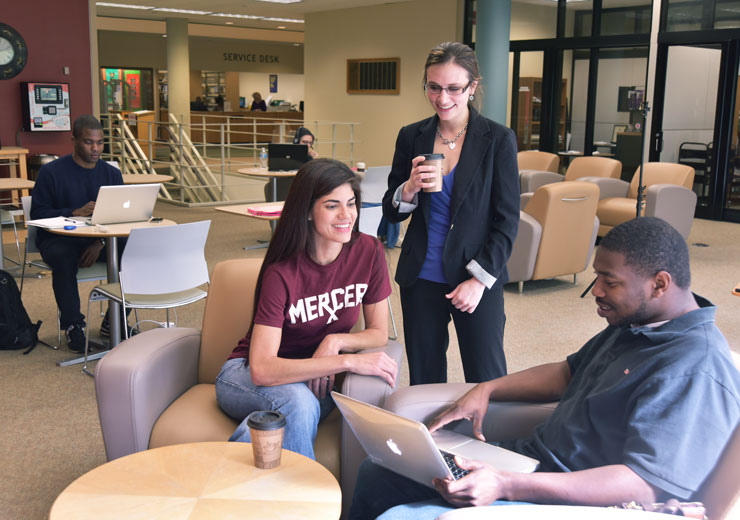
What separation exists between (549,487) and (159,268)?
110 inches

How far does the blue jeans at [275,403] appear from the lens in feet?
7.22

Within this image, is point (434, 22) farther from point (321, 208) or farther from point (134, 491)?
point (134, 491)

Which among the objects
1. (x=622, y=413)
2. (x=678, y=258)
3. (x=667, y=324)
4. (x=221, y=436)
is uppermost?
(x=678, y=258)

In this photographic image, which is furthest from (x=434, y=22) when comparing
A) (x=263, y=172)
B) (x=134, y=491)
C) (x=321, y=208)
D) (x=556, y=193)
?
(x=134, y=491)

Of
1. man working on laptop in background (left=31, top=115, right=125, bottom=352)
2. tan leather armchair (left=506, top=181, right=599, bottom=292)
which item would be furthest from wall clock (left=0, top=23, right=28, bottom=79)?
tan leather armchair (left=506, top=181, right=599, bottom=292)

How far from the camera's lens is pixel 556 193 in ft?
19.4

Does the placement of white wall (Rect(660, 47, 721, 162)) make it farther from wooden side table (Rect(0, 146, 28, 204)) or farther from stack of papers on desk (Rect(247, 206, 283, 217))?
wooden side table (Rect(0, 146, 28, 204))

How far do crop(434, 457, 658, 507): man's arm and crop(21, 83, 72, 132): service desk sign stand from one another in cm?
885

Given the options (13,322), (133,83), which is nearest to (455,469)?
(13,322)

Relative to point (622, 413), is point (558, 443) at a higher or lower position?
lower

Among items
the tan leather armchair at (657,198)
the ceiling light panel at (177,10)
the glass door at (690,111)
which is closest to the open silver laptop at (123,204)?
the tan leather armchair at (657,198)

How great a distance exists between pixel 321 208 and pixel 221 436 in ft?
2.61

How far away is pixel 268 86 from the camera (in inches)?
968

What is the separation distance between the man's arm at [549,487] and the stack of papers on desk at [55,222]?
3.21 m
